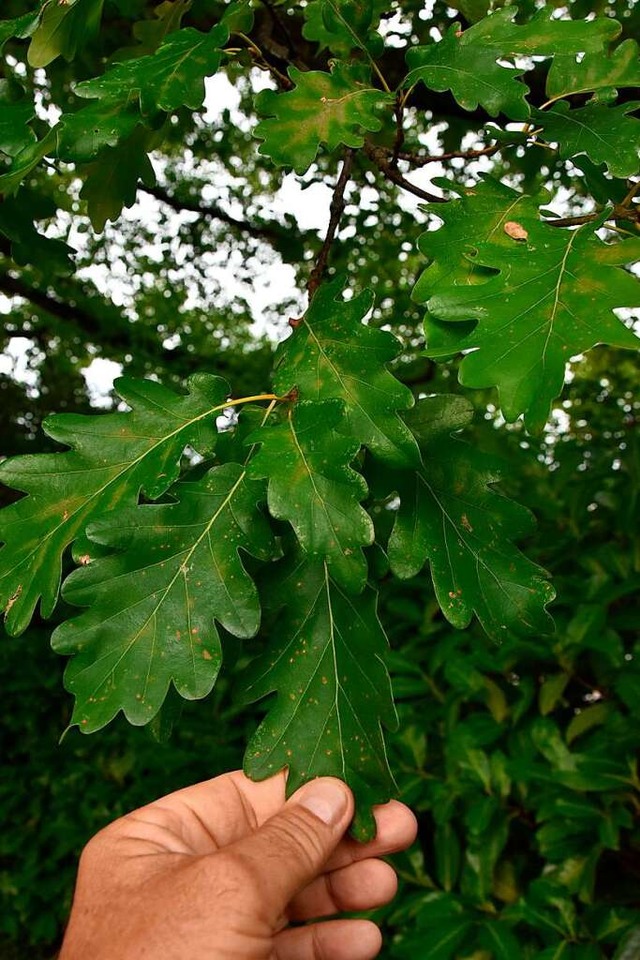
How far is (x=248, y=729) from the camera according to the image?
10.5 feet

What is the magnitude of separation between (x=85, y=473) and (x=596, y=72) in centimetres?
87

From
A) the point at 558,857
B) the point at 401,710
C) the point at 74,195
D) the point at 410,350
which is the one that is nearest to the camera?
the point at 558,857

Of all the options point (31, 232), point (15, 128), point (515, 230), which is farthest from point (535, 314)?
point (31, 232)

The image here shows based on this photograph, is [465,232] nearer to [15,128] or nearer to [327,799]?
[15,128]

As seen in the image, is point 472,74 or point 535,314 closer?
point 535,314

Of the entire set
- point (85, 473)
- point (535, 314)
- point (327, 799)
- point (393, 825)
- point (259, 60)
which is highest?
point (259, 60)

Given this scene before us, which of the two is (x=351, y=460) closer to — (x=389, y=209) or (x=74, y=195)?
(x=389, y=209)

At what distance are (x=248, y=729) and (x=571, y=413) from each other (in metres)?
2.08

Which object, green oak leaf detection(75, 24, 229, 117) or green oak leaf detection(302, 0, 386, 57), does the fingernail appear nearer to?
green oak leaf detection(75, 24, 229, 117)

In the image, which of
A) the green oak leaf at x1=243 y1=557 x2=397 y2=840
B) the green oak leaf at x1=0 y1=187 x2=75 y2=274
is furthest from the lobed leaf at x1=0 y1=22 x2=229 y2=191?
the green oak leaf at x1=243 y1=557 x2=397 y2=840

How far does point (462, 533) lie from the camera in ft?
3.55

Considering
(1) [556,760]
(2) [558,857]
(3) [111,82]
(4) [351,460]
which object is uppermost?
Result: (3) [111,82]

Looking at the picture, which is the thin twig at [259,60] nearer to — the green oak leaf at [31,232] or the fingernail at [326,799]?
the green oak leaf at [31,232]

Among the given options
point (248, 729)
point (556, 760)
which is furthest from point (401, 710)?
point (248, 729)
